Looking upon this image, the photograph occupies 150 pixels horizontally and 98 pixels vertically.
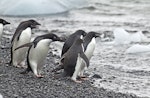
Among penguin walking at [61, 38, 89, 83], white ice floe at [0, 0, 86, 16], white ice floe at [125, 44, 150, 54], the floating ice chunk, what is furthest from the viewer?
white ice floe at [0, 0, 86, 16]

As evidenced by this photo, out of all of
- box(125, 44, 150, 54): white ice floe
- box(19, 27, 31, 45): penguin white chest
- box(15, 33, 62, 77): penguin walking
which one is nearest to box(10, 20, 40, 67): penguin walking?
box(19, 27, 31, 45): penguin white chest

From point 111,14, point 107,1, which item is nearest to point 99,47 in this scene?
point 111,14

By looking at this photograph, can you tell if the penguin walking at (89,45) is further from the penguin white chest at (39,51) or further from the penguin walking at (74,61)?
the penguin white chest at (39,51)

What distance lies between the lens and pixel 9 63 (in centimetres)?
891

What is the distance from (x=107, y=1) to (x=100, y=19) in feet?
26.0

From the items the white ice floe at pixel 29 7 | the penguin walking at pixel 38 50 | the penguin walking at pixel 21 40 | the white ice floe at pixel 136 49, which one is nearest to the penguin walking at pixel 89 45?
the penguin walking at pixel 38 50

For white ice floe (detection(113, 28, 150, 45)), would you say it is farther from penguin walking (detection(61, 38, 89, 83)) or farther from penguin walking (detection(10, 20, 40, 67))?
penguin walking (detection(61, 38, 89, 83))

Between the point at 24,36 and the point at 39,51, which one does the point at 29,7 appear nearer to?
the point at 24,36

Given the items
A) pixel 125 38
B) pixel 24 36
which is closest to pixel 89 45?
pixel 24 36

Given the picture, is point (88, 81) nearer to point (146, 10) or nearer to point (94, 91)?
point (94, 91)

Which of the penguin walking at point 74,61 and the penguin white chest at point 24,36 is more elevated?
the penguin white chest at point 24,36

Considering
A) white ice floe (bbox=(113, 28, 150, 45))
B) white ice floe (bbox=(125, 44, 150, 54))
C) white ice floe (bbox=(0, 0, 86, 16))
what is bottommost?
white ice floe (bbox=(125, 44, 150, 54))

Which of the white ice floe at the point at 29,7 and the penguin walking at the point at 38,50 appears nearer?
the penguin walking at the point at 38,50

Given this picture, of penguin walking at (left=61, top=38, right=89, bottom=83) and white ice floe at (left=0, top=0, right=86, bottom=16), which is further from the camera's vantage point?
white ice floe at (left=0, top=0, right=86, bottom=16)
